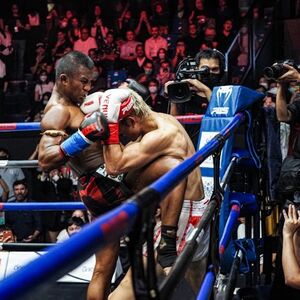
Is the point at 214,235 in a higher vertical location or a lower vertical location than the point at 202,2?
lower

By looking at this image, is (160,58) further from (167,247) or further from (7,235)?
(167,247)

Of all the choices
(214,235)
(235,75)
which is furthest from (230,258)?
(235,75)

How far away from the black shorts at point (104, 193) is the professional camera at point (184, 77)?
2.73 ft

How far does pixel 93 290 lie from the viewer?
2.68 m

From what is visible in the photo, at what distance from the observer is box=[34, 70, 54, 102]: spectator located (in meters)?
8.33

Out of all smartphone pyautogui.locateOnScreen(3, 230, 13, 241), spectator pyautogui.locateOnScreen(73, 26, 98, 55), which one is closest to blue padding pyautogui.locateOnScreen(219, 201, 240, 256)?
smartphone pyautogui.locateOnScreen(3, 230, 13, 241)

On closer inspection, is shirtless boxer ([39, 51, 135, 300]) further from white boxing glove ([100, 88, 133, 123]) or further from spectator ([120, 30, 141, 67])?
spectator ([120, 30, 141, 67])

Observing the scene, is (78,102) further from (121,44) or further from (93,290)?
(121,44)

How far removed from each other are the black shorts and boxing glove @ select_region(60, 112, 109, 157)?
0.27 meters

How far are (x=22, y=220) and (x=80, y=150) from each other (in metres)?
3.06

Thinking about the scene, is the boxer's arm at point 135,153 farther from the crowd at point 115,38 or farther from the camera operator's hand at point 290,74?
the crowd at point 115,38

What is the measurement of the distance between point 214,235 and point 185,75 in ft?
5.01

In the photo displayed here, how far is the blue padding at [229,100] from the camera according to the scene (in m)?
3.18

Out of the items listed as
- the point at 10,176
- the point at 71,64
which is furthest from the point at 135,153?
the point at 10,176
